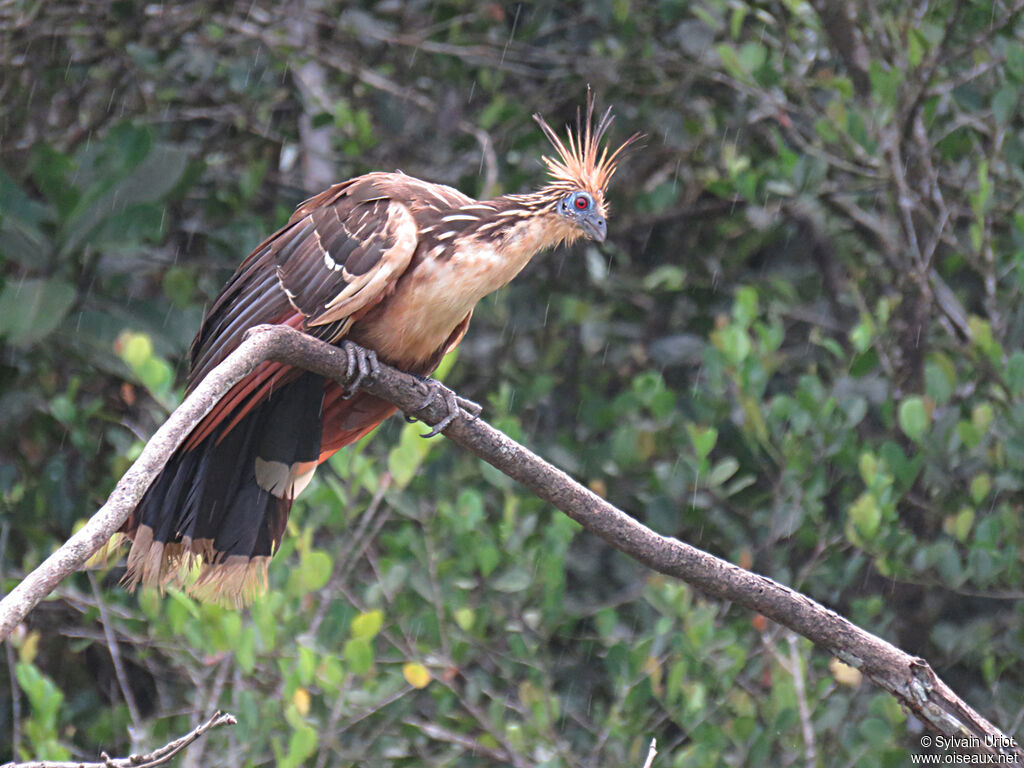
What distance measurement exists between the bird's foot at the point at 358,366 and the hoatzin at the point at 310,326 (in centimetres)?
2

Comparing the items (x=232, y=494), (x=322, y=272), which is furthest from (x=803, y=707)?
(x=322, y=272)

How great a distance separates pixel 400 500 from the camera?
398cm

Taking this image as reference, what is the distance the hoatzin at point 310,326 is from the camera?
2.67m

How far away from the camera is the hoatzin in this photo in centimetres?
267

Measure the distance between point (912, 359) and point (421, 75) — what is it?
2.36m

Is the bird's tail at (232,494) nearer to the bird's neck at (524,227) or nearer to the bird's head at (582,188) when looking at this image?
the bird's neck at (524,227)

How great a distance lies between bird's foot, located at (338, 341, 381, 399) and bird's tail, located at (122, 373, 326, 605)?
0.54ft

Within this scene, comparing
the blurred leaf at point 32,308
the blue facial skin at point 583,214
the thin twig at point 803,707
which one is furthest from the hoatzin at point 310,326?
the thin twig at point 803,707

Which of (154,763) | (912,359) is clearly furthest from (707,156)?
(154,763)

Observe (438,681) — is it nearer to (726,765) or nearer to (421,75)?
(726,765)

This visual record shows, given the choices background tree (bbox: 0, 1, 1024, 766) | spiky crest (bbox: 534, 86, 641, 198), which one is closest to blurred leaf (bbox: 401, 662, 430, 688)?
background tree (bbox: 0, 1, 1024, 766)

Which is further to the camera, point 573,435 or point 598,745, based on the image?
point 573,435

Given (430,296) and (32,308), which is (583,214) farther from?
(32,308)

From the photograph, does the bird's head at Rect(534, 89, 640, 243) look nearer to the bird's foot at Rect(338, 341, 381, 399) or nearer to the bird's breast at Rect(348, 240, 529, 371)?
the bird's breast at Rect(348, 240, 529, 371)
